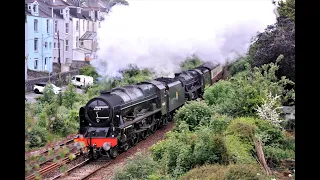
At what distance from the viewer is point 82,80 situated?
19.1 meters

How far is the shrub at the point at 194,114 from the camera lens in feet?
43.4

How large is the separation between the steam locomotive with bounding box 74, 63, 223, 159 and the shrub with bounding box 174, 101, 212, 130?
3.90ft

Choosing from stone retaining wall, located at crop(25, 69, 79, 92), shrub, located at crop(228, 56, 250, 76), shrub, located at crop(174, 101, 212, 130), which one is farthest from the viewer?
shrub, located at crop(228, 56, 250, 76)

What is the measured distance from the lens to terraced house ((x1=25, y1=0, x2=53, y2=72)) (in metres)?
16.1

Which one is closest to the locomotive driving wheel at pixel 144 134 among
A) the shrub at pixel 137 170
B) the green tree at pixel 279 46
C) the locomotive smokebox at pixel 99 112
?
the locomotive smokebox at pixel 99 112

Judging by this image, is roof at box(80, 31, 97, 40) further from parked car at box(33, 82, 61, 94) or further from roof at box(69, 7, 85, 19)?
parked car at box(33, 82, 61, 94)

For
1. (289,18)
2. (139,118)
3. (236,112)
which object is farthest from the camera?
(289,18)

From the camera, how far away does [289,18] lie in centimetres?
1584

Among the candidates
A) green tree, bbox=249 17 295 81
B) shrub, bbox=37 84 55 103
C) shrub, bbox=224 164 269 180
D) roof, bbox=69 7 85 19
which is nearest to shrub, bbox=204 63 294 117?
green tree, bbox=249 17 295 81

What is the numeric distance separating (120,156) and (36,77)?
264 inches

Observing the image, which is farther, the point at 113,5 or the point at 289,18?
the point at 113,5

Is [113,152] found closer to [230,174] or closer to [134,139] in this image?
[134,139]
